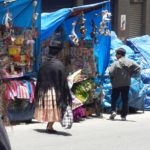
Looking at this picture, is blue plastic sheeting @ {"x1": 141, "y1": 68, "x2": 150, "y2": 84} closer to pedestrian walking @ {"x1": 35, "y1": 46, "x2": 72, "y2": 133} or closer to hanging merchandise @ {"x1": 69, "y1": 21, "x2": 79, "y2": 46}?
hanging merchandise @ {"x1": 69, "y1": 21, "x2": 79, "y2": 46}

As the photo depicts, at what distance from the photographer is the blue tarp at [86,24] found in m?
11.0

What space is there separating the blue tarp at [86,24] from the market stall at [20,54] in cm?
37

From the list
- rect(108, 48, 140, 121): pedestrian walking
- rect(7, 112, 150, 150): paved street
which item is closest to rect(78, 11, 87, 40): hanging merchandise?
rect(108, 48, 140, 121): pedestrian walking

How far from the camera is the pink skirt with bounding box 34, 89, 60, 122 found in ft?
30.6

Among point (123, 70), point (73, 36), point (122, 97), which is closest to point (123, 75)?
point (123, 70)

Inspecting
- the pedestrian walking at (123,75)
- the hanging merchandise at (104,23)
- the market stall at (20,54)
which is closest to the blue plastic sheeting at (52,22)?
the market stall at (20,54)

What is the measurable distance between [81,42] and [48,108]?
119 inches

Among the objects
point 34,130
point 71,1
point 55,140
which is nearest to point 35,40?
point 34,130

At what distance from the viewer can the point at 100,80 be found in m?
12.5

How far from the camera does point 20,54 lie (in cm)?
1065

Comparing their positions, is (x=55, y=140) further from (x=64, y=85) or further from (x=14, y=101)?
(x=14, y=101)

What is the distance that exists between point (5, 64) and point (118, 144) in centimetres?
295

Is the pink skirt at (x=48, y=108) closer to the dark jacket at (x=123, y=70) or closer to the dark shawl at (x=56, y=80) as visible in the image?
the dark shawl at (x=56, y=80)

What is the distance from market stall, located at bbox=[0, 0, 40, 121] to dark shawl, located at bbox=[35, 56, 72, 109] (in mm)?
994
